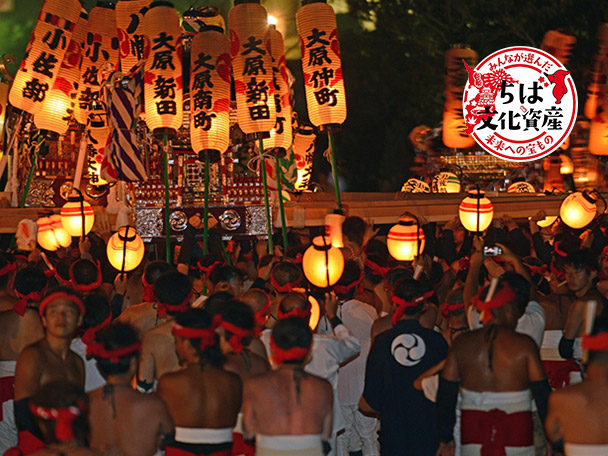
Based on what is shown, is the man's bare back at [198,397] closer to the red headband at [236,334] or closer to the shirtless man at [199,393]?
the shirtless man at [199,393]

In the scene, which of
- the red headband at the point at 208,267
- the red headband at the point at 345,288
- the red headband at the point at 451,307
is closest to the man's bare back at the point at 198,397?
the red headband at the point at 451,307

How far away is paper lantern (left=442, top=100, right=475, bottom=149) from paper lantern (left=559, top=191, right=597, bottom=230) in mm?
5573

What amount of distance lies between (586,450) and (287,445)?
4.29ft

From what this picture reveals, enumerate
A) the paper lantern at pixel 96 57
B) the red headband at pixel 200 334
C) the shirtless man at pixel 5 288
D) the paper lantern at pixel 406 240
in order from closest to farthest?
the red headband at pixel 200 334, the shirtless man at pixel 5 288, the paper lantern at pixel 406 240, the paper lantern at pixel 96 57

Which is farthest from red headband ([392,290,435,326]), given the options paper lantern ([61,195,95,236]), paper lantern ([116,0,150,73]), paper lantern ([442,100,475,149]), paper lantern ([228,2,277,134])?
paper lantern ([442,100,475,149])

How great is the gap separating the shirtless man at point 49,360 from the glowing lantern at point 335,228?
12.9ft

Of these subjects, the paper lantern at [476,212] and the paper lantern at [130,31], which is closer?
the paper lantern at [476,212]

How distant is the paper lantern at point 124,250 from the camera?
301 inches

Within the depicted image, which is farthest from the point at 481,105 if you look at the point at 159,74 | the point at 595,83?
the point at 159,74

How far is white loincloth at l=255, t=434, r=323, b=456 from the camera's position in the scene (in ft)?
12.3

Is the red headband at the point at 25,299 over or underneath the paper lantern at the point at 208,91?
underneath

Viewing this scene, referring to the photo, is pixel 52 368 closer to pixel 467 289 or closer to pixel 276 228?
pixel 467 289

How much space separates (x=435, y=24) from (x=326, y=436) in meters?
19.4

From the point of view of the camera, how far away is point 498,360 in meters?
4.28
